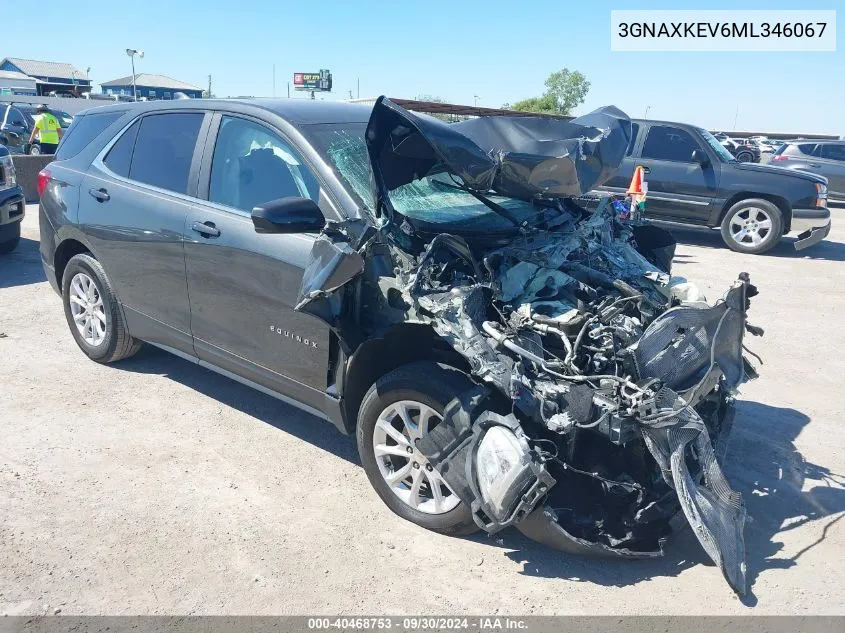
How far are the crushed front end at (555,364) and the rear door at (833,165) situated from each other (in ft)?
50.1

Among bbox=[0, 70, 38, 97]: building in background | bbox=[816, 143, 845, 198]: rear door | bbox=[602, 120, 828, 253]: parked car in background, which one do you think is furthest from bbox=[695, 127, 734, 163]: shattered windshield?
bbox=[0, 70, 38, 97]: building in background

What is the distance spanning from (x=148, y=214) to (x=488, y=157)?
2.24m

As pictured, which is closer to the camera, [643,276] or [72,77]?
[643,276]

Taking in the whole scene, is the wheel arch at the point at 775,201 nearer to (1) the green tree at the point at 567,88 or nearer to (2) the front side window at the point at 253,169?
(2) the front side window at the point at 253,169

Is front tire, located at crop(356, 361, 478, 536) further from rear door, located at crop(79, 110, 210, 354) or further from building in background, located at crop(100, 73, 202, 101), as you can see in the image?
building in background, located at crop(100, 73, 202, 101)

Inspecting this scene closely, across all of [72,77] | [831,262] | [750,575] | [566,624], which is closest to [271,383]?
[566,624]

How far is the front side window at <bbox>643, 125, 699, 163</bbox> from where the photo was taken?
10.8m

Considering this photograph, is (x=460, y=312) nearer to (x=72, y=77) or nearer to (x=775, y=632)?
(x=775, y=632)

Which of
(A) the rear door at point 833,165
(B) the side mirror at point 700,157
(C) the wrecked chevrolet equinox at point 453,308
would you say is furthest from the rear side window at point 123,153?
(A) the rear door at point 833,165

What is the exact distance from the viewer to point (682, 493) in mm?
2699

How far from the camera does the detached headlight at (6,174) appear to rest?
7828mm

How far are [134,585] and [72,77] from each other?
71794mm

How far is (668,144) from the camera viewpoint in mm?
Result: 10914

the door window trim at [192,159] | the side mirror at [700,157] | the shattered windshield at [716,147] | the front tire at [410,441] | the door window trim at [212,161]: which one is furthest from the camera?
the shattered windshield at [716,147]
